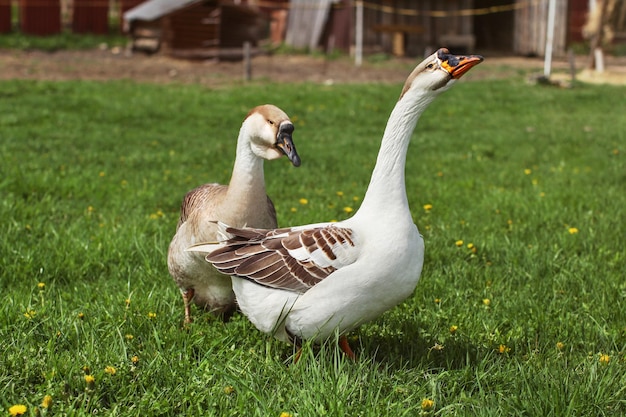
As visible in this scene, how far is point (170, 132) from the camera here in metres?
12.5

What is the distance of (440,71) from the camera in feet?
11.2

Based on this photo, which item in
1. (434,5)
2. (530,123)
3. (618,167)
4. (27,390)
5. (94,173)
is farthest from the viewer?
(434,5)

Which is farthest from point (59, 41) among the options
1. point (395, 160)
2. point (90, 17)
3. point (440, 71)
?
point (440, 71)

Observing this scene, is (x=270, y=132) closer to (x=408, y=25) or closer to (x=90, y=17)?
(x=408, y=25)

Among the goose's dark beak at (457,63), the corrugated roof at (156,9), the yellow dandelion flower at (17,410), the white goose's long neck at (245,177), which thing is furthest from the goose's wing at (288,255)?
the corrugated roof at (156,9)

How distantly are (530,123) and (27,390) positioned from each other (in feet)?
38.3

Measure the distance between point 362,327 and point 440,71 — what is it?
1.73m

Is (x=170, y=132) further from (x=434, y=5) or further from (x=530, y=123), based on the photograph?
(x=434, y=5)

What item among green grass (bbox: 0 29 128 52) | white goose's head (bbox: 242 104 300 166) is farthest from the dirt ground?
white goose's head (bbox: 242 104 300 166)

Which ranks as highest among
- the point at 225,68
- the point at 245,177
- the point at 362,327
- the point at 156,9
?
the point at 156,9

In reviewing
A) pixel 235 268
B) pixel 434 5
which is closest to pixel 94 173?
pixel 235 268

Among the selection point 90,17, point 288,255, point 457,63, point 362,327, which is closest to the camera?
point 457,63

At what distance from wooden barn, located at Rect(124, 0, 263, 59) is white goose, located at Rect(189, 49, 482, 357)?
20.3 meters

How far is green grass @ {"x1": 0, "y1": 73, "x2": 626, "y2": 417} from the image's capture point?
11.1 ft
